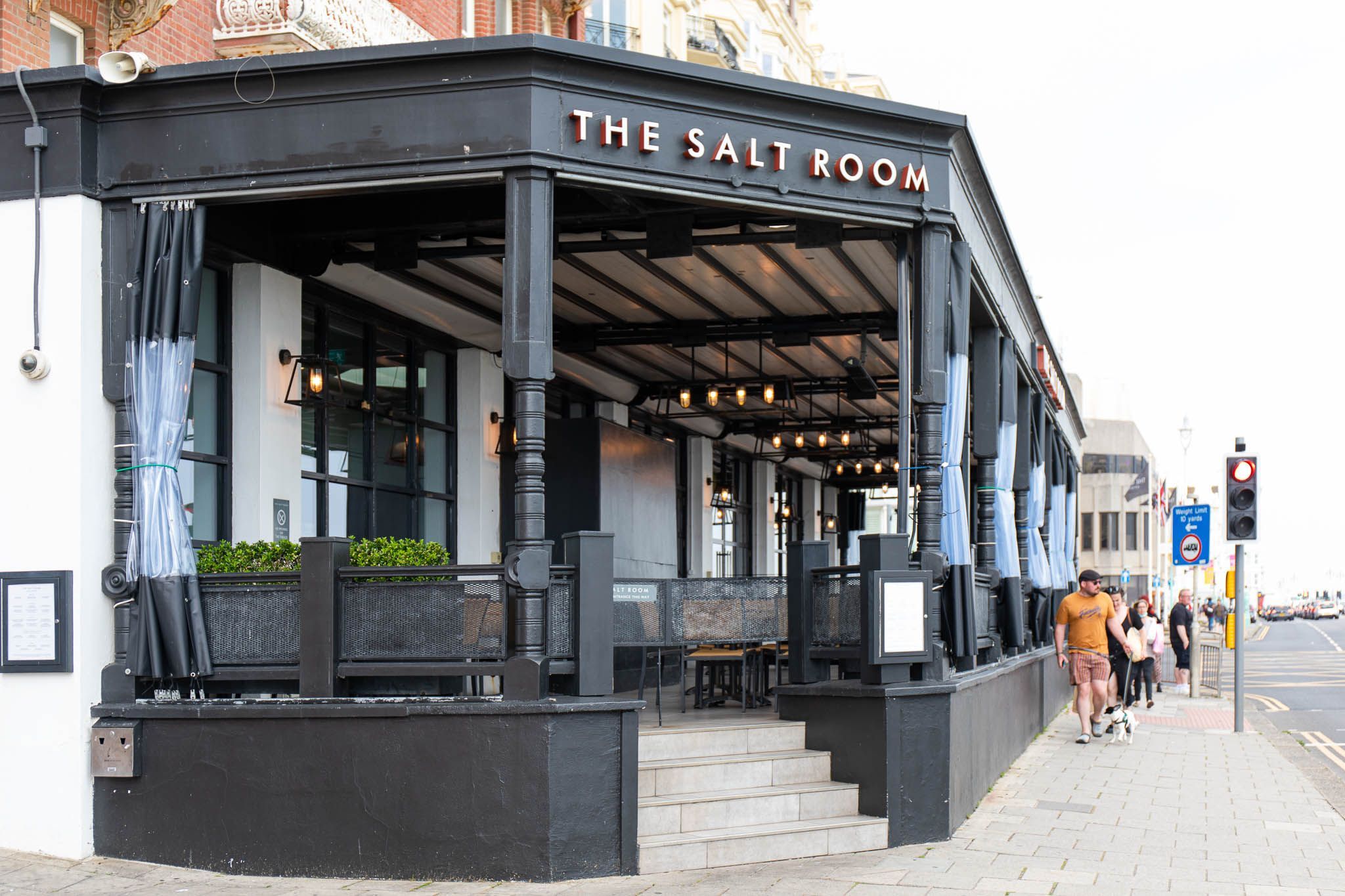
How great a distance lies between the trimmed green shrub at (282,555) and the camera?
947 cm

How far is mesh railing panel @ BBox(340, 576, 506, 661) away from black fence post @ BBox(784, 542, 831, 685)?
290 cm

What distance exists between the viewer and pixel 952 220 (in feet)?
34.7

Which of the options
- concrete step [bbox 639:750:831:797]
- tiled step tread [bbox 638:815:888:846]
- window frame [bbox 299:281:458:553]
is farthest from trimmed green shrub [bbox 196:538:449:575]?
window frame [bbox 299:281:458:553]

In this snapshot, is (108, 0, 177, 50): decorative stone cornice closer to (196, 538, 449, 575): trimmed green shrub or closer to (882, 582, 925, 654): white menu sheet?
(196, 538, 449, 575): trimmed green shrub

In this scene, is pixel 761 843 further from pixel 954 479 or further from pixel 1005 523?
pixel 1005 523

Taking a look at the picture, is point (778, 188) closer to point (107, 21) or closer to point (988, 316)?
point (988, 316)

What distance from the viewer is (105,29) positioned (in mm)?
12133

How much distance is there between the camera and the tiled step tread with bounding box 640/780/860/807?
916 cm

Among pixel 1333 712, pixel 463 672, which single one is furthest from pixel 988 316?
pixel 1333 712

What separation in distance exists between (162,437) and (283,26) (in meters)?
5.63

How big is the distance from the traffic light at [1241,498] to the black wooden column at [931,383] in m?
8.19

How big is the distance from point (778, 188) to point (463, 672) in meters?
3.99

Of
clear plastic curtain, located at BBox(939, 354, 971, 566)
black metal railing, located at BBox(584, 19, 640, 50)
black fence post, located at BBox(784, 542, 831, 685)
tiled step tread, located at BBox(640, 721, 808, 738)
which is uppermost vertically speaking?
black metal railing, located at BBox(584, 19, 640, 50)

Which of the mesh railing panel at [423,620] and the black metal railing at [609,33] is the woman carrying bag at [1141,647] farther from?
the black metal railing at [609,33]
